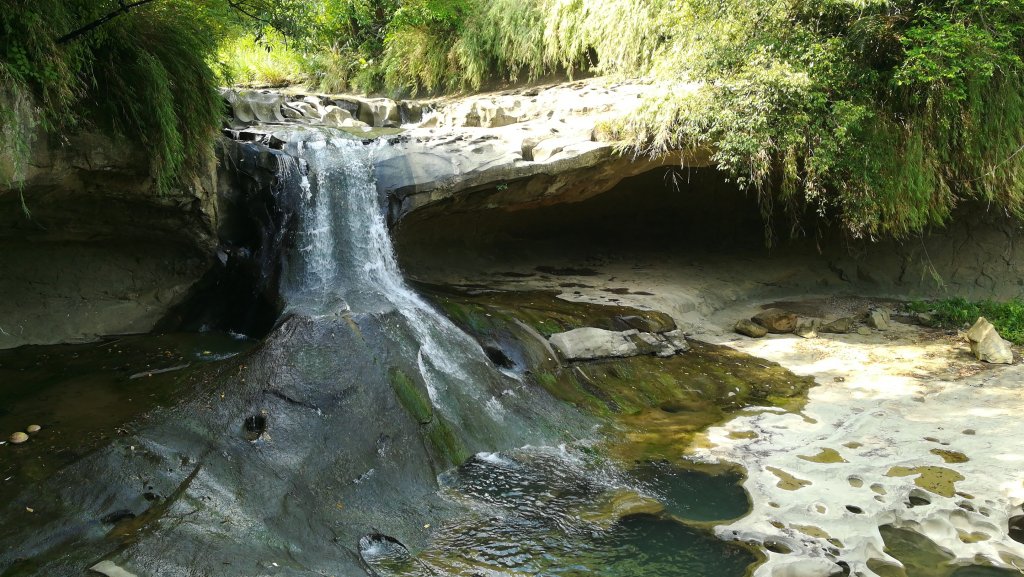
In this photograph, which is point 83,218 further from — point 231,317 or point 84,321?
point 231,317

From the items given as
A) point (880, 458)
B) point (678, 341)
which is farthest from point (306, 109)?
point (880, 458)

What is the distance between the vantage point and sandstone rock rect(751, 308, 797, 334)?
28.4 feet

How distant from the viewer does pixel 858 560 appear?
3824 millimetres

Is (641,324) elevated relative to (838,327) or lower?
elevated

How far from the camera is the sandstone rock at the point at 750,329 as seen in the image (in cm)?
857

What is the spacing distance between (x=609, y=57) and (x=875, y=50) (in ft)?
12.9

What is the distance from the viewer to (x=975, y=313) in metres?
8.83

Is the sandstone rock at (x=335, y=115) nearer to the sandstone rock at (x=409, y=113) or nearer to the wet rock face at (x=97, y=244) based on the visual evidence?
the sandstone rock at (x=409, y=113)

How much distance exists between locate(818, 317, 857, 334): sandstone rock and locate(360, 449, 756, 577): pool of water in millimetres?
4532

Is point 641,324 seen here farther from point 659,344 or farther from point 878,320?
point 878,320

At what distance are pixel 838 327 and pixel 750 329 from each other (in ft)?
3.80

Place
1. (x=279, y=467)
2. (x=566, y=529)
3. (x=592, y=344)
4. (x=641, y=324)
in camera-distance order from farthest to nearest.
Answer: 1. (x=641, y=324)
2. (x=592, y=344)
3. (x=279, y=467)
4. (x=566, y=529)

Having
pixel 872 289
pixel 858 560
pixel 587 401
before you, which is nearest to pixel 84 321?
pixel 587 401

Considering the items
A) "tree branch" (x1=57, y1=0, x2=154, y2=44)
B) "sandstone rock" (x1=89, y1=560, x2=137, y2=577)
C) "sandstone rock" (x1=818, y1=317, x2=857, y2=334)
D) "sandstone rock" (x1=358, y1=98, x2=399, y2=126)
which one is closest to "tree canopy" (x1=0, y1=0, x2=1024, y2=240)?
"tree branch" (x1=57, y1=0, x2=154, y2=44)
